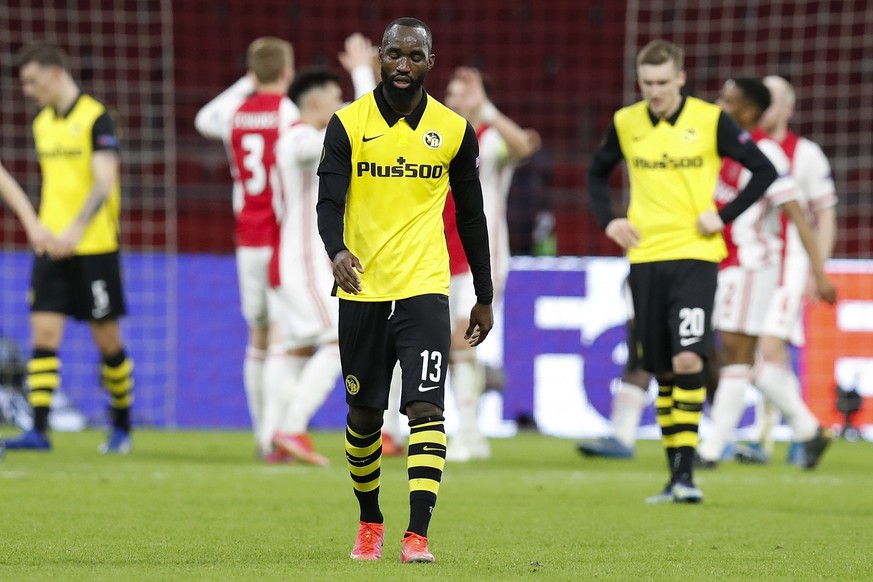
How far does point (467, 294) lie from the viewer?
9891 millimetres

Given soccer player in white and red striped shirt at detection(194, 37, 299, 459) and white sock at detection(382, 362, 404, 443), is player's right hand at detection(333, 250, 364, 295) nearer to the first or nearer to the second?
soccer player in white and red striped shirt at detection(194, 37, 299, 459)

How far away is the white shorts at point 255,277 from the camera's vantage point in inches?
370

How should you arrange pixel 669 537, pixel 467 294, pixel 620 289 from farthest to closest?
1. pixel 620 289
2. pixel 467 294
3. pixel 669 537

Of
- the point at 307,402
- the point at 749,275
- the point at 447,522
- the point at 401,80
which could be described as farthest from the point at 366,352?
the point at 749,275

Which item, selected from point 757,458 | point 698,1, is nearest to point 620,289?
point 757,458

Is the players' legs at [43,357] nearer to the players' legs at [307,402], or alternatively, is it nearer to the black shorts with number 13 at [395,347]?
the players' legs at [307,402]

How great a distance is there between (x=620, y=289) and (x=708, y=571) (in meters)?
7.99

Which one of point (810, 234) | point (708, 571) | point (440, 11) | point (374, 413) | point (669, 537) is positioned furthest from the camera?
point (440, 11)

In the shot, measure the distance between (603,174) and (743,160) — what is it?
765 millimetres

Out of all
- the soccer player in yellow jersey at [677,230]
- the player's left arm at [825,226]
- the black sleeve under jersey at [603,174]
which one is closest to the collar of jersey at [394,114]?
the soccer player in yellow jersey at [677,230]

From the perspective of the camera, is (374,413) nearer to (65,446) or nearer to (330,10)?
(65,446)

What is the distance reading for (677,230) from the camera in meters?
7.04

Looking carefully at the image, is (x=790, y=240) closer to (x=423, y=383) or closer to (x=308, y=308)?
(x=308, y=308)

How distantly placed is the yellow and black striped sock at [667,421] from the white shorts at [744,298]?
1875 mm
